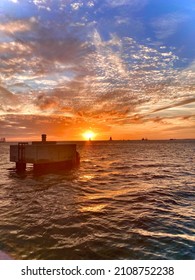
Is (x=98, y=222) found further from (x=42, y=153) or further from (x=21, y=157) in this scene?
(x=21, y=157)

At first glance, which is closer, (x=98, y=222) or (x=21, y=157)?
(x=98, y=222)

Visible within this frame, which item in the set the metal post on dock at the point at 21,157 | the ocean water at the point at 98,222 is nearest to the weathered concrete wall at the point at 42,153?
the metal post on dock at the point at 21,157

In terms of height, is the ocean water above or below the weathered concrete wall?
below

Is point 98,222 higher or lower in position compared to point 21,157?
lower

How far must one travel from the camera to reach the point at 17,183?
31.8 m

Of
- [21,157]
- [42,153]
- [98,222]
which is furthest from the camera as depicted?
[21,157]

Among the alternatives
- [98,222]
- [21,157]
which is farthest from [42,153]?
[98,222]

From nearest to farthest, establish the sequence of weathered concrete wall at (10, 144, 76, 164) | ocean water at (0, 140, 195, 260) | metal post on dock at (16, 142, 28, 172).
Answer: ocean water at (0, 140, 195, 260), weathered concrete wall at (10, 144, 76, 164), metal post on dock at (16, 142, 28, 172)

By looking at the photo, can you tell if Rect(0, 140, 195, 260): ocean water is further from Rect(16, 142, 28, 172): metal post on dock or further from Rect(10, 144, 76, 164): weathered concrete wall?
Rect(16, 142, 28, 172): metal post on dock

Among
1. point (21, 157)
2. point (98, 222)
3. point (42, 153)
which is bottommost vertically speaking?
point (98, 222)

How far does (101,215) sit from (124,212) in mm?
1767

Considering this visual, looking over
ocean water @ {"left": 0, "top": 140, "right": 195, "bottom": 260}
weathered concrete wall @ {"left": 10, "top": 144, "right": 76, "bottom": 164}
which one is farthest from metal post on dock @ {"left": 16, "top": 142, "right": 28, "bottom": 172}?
ocean water @ {"left": 0, "top": 140, "right": 195, "bottom": 260}

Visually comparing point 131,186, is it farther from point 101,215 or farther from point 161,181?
point 101,215
